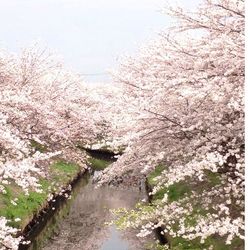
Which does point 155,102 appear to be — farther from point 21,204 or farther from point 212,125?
point 21,204

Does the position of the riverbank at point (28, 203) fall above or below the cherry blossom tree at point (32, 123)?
below

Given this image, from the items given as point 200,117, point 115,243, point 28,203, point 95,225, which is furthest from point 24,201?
point 200,117

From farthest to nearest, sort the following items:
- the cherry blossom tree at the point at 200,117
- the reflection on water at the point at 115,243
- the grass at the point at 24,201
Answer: the reflection on water at the point at 115,243 → the grass at the point at 24,201 → the cherry blossom tree at the point at 200,117

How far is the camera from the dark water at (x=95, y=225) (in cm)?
2275

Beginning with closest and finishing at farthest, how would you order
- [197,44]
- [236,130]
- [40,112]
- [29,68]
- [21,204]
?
[236,130], [197,44], [40,112], [21,204], [29,68]

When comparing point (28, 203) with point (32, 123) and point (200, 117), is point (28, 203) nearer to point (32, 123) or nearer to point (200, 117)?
point (32, 123)

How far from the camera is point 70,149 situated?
24188 mm

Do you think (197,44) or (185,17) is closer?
(185,17)

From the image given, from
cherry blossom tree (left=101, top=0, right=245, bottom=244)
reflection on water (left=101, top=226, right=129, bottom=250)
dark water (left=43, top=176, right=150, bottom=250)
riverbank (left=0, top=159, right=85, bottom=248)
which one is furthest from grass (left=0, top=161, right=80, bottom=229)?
cherry blossom tree (left=101, top=0, right=245, bottom=244)

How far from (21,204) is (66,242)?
2.78 meters

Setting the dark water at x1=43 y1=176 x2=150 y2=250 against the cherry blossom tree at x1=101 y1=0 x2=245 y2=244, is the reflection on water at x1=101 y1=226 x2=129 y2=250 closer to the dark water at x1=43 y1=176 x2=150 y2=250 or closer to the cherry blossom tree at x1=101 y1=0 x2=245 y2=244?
the dark water at x1=43 y1=176 x2=150 y2=250

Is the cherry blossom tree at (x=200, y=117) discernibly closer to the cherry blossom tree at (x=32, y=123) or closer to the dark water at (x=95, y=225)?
the cherry blossom tree at (x=32, y=123)

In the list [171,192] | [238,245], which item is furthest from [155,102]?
[171,192]

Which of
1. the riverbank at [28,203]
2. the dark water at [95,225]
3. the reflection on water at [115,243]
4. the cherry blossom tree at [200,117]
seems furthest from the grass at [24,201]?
the cherry blossom tree at [200,117]
